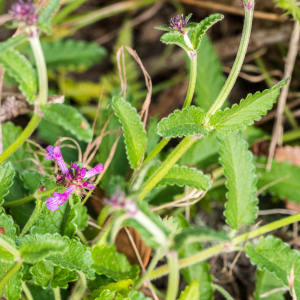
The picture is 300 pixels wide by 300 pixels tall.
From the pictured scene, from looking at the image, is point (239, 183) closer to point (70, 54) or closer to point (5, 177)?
point (5, 177)

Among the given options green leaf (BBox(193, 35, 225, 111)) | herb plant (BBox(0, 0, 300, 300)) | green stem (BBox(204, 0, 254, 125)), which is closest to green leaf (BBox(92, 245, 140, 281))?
herb plant (BBox(0, 0, 300, 300))

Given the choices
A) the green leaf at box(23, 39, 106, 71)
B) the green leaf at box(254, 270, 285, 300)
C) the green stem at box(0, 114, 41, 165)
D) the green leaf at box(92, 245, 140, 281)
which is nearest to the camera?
the green stem at box(0, 114, 41, 165)

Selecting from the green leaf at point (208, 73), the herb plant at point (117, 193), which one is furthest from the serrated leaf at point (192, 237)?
the green leaf at point (208, 73)

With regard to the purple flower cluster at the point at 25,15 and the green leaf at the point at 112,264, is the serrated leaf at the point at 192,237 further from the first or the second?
the purple flower cluster at the point at 25,15

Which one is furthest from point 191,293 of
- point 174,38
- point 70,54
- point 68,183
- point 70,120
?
point 70,54

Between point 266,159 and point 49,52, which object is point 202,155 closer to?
point 266,159

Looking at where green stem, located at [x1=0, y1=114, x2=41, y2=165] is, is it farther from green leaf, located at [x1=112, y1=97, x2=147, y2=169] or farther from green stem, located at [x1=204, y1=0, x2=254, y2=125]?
green stem, located at [x1=204, y1=0, x2=254, y2=125]
